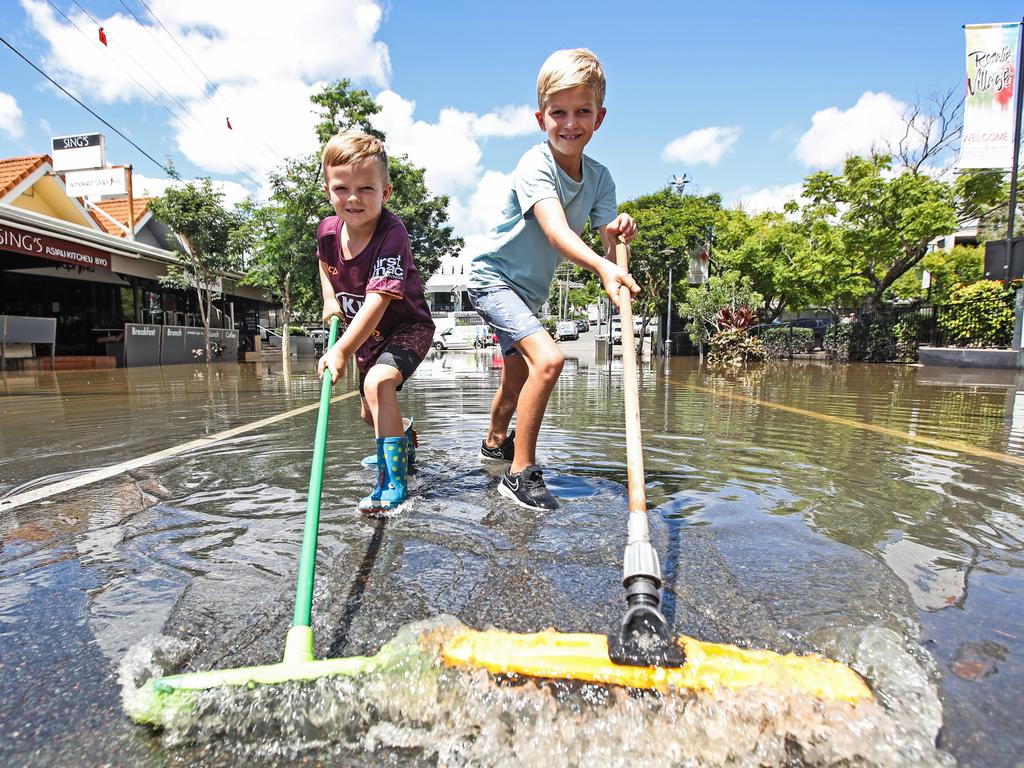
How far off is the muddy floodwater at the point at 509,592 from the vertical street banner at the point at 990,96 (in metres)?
13.3

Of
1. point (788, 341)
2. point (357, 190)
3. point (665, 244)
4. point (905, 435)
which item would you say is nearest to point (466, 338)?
point (665, 244)

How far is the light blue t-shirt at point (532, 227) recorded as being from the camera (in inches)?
104

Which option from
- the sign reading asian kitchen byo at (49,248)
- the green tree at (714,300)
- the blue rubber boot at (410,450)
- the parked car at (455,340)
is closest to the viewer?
the blue rubber boot at (410,450)

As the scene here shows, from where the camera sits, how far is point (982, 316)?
13234 millimetres

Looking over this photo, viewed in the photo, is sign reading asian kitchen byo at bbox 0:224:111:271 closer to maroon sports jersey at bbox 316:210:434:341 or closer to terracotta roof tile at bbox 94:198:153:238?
terracotta roof tile at bbox 94:198:153:238

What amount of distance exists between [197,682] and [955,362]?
1551cm

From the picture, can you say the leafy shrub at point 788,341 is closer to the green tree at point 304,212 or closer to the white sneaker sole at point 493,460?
the green tree at point 304,212

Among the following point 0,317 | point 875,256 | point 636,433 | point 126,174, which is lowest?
point 636,433

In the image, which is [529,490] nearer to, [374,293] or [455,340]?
[374,293]

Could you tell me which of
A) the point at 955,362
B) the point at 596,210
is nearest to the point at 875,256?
the point at 955,362

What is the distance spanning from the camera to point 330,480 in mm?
2959

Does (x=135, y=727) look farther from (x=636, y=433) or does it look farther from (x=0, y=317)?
(x=0, y=317)

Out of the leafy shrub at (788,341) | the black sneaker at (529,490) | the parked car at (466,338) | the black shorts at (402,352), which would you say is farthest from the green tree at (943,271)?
the black sneaker at (529,490)

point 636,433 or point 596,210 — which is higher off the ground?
point 596,210
